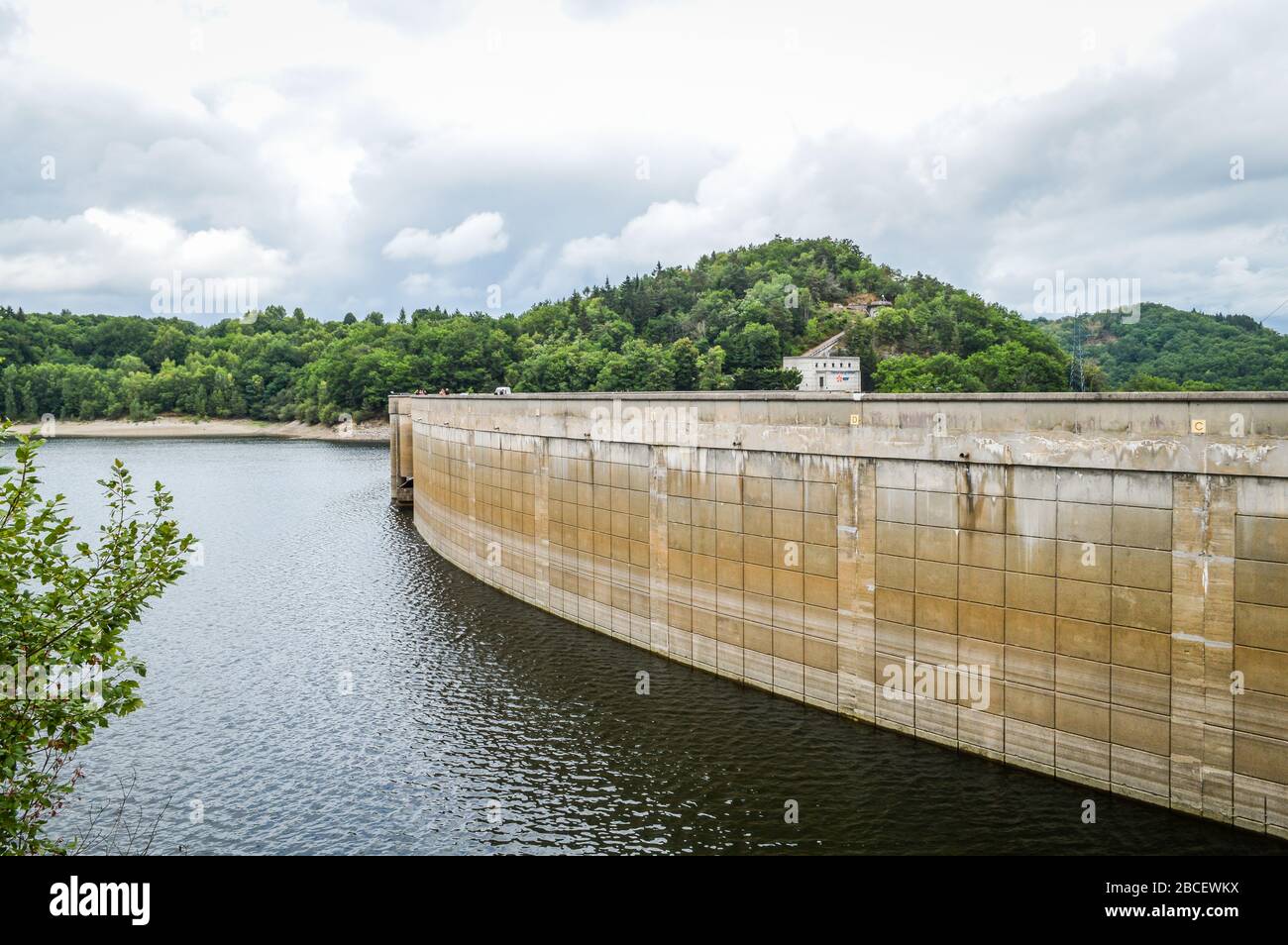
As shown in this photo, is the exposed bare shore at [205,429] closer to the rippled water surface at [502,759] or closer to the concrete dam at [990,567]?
the rippled water surface at [502,759]

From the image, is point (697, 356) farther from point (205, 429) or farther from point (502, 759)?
point (502, 759)

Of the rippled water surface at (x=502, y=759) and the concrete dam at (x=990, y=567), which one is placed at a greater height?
the concrete dam at (x=990, y=567)

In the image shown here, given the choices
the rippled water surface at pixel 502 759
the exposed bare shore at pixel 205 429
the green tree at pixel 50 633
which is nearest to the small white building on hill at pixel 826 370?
the exposed bare shore at pixel 205 429

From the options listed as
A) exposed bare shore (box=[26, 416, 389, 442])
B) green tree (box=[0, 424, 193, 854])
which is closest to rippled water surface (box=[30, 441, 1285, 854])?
green tree (box=[0, 424, 193, 854])

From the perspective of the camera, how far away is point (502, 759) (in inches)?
927

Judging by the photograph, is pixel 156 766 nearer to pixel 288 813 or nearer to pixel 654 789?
pixel 288 813

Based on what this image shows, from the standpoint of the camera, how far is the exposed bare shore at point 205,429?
6299 inches

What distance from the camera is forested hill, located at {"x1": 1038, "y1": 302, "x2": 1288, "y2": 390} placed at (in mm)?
122000

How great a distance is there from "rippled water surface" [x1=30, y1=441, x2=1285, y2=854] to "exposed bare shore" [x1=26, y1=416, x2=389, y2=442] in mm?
124201

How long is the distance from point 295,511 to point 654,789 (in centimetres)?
5388

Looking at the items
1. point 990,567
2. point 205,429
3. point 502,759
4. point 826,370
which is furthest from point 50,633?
point 205,429

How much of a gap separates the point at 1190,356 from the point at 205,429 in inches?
7044

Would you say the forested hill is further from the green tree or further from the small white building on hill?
the green tree

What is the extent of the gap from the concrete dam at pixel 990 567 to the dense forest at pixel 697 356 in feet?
302
